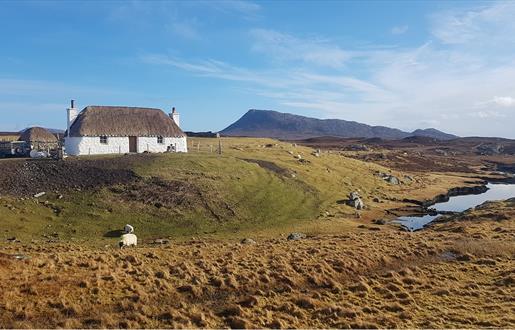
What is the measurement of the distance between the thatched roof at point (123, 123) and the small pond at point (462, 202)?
37.6 m

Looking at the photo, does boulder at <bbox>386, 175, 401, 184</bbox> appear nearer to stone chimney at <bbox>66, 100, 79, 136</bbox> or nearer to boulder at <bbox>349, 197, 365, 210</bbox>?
boulder at <bbox>349, 197, 365, 210</bbox>

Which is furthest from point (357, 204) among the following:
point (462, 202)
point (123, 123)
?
point (123, 123)

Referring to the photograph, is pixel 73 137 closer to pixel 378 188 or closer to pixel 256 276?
pixel 256 276

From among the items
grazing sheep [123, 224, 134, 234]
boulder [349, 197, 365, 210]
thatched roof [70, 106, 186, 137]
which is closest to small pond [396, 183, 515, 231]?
boulder [349, 197, 365, 210]

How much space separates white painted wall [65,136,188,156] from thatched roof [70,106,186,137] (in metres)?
0.73

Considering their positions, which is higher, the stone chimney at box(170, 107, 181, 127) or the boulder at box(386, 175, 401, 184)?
the stone chimney at box(170, 107, 181, 127)

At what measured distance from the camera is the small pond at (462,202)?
55375 mm

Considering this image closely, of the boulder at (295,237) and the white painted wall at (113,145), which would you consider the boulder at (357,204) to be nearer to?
the boulder at (295,237)

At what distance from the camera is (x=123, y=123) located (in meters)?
64.4

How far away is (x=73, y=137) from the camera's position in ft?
193

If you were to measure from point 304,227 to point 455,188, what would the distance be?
57170mm

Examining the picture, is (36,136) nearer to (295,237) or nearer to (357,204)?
(295,237)

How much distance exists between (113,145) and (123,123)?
4.26 meters

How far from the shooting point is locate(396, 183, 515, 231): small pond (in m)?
55.4
